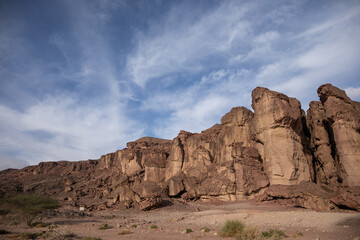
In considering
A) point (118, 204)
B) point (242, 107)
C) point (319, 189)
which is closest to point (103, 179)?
point (118, 204)

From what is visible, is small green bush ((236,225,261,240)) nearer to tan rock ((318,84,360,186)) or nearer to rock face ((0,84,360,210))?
rock face ((0,84,360,210))

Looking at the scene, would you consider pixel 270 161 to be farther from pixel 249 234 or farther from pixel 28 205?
pixel 28 205

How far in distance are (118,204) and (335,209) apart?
3538 centimetres

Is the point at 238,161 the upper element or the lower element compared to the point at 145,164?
lower

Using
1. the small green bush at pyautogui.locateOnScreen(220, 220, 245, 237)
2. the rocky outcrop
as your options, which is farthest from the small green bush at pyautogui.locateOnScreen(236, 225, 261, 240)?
the rocky outcrop

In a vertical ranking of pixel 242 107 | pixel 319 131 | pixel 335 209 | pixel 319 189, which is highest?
pixel 242 107

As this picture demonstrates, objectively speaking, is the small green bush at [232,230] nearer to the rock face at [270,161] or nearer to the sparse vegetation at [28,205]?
the rock face at [270,161]

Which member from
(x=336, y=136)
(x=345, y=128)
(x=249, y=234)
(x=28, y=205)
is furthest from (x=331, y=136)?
(x=28, y=205)

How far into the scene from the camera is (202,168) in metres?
51.0

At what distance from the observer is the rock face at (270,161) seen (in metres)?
31.5

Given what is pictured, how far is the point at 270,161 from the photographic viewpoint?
120ft

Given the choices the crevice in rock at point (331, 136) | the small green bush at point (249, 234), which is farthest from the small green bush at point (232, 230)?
the crevice in rock at point (331, 136)

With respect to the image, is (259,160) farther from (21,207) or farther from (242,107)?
(21,207)

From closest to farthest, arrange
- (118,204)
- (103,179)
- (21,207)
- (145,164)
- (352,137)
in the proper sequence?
1. (21,207)
2. (352,137)
3. (118,204)
4. (145,164)
5. (103,179)
